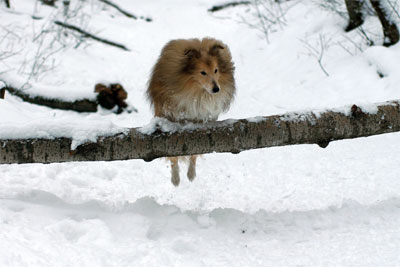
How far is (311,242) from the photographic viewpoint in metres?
2.99

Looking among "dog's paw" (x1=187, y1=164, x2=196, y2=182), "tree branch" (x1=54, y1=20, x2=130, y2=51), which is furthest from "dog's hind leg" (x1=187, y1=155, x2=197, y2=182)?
"tree branch" (x1=54, y1=20, x2=130, y2=51)

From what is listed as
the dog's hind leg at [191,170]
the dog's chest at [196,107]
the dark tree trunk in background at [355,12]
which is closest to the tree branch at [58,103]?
the dog's hind leg at [191,170]

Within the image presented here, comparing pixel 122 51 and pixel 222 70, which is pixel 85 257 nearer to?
pixel 222 70

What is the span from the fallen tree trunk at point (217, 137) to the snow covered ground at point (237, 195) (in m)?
0.13

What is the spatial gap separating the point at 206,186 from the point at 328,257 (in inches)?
77.8

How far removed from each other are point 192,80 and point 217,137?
0.63 m

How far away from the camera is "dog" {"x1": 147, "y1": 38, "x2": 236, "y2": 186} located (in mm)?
3721

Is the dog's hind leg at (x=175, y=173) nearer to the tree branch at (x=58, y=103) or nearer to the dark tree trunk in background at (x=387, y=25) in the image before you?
the tree branch at (x=58, y=103)

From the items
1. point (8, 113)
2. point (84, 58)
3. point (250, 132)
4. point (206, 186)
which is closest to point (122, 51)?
point (84, 58)

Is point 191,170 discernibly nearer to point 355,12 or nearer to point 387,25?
point 387,25

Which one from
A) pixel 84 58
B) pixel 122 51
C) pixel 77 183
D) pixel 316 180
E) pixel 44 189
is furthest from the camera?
pixel 122 51

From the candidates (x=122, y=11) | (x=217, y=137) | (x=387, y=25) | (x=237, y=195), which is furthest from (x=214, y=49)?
(x=122, y=11)

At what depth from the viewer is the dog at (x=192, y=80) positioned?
3.72 m

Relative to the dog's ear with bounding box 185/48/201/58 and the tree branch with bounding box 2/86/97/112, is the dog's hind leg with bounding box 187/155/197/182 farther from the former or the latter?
the tree branch with bounding box 2/86/97/112
